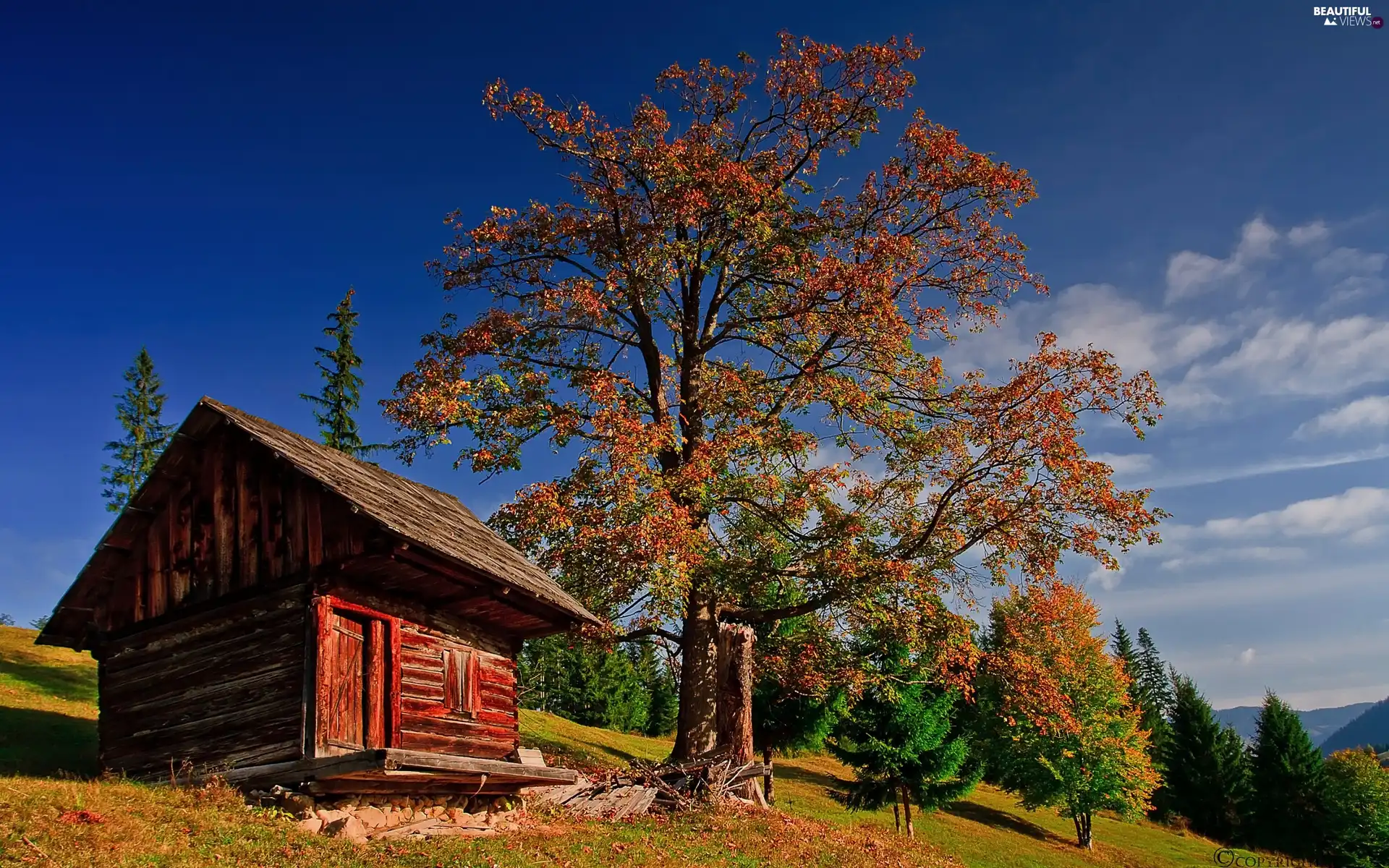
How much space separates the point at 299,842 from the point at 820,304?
53.7ft

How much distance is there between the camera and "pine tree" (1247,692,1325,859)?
170 ft

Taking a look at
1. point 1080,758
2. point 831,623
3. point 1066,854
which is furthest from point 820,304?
point 1080,758

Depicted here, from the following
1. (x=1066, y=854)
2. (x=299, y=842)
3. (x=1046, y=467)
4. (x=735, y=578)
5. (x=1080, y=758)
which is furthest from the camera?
(x=1080, y=758)

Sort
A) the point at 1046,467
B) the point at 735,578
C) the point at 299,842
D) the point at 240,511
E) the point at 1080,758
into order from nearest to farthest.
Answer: the point at 299,842
the point at 240,511
the point at 1046,467
the point at 735,578
the point at 1080,758

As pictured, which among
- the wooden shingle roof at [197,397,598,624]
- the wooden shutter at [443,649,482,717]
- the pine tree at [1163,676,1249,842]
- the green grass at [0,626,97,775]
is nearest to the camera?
the wooden shingle roof at [197,397,598,624]

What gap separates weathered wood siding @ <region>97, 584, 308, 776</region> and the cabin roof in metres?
1.61

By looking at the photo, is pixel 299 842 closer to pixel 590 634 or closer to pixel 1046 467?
pixel 590 634

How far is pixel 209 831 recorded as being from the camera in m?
10.7

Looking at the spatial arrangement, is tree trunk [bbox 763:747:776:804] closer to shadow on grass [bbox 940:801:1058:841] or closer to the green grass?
shadow on grass [bbox 940:801:1058:841]

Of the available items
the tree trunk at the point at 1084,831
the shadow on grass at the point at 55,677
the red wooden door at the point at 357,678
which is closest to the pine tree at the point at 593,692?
the tree trunk at the point at 1084,831

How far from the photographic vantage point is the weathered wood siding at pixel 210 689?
42.2 ft

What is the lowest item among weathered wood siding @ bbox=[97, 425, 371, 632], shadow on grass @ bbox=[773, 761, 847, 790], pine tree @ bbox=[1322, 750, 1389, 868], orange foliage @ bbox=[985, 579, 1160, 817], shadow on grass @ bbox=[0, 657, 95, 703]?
pine tree @ bbox=[1322, 750, 1389, 868]

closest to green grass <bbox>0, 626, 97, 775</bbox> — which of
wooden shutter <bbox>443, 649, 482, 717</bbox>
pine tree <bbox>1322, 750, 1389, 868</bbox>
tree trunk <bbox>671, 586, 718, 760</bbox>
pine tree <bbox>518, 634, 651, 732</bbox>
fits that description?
wooden shutter <bbox>443, 649, 482, 717</bbox>

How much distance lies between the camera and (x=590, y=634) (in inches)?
797
